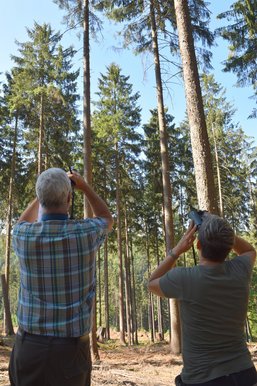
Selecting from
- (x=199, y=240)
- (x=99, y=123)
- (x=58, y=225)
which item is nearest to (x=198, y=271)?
(x=199, y=240)

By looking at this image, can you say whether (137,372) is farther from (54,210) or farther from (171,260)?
(54,210)

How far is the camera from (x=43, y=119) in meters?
20.0

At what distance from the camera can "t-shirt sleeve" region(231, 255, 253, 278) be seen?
2686mm

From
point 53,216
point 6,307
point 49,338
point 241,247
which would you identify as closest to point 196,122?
point 241,247

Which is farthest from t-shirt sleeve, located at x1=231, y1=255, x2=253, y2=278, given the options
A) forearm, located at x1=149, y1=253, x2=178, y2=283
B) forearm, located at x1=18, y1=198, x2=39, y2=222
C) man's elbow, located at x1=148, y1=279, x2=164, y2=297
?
forearm, located at x1=18, y1=198, x2=39, y2=222

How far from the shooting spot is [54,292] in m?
2.43

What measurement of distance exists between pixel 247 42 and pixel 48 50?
9.84m

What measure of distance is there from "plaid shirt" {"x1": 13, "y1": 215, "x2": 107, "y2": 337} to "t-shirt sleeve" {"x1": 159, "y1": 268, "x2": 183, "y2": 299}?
50 cm

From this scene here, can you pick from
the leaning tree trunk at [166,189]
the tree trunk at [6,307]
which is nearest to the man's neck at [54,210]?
the leaning tree trunk at [166,189]

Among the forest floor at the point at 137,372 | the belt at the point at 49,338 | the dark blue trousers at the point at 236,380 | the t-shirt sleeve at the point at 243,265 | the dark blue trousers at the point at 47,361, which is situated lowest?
the forest floor at the point at 137,372

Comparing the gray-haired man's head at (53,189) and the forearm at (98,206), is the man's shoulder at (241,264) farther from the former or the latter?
the gray-haired man's head at (53,189)

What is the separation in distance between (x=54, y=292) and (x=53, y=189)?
0.66m

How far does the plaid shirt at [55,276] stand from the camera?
7.83 ft

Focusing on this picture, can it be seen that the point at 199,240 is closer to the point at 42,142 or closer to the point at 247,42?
the point at 247,42
